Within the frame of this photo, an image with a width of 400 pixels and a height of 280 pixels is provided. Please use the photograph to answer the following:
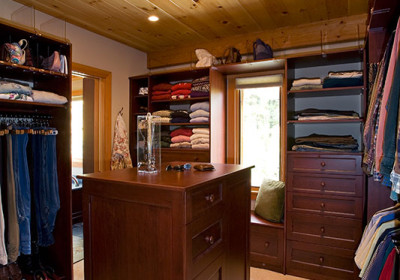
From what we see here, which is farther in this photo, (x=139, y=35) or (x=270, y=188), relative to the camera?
(x=139, y=35)

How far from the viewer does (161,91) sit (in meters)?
3.79

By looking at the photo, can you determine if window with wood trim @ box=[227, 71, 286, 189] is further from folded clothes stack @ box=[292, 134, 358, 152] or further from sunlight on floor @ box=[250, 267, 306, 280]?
sunlight on floor @ box=[250, 267, 306, 280]

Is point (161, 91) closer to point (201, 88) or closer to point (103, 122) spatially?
point (201, 88)

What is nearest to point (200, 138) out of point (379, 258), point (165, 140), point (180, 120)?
point (180, 120)

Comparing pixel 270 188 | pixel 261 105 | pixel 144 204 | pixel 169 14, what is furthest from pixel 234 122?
pixel 144 204

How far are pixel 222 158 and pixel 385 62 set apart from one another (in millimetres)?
2427

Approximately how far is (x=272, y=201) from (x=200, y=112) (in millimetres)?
1330

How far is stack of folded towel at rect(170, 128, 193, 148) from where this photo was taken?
11.7ft

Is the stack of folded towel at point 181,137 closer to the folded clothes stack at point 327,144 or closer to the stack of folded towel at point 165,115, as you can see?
the stack of folded towel at point 165,115

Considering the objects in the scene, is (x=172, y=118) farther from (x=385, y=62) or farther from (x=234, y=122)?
(x=385, y=62)

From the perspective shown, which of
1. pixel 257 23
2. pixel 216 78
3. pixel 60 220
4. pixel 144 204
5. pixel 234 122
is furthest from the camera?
pixel 234 122

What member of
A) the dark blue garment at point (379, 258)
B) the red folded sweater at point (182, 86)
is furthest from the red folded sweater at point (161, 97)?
the dark blue garment at point (379, 258)

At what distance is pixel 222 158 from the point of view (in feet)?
11.9

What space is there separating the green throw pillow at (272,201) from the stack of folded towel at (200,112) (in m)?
1.07
